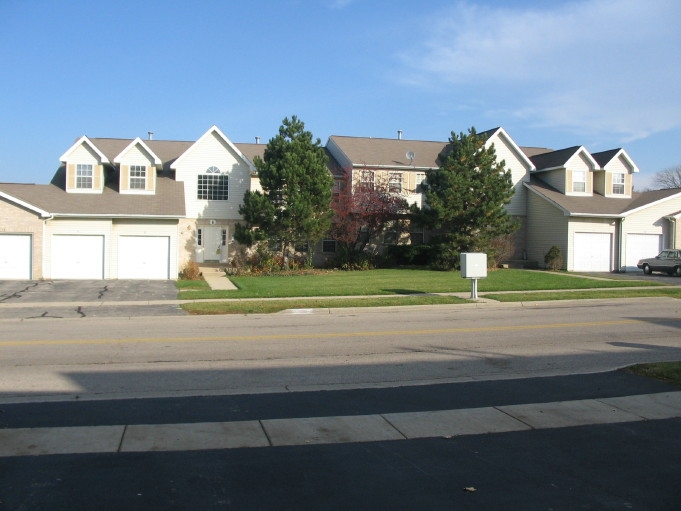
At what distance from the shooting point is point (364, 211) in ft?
114

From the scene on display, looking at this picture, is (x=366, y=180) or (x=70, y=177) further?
(x=366, y=180)

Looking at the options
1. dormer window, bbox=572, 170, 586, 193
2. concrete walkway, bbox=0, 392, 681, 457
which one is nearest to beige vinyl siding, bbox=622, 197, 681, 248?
dormer window, bbox=572, 170, 586, 193

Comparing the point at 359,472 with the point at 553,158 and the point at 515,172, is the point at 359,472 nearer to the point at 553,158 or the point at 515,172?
the point at 515,172

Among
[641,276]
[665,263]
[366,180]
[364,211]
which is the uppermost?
[366,180]

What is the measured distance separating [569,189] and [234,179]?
20.2 meters

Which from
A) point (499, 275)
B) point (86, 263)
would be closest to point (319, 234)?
point (499, 275)

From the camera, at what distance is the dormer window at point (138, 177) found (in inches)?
1299

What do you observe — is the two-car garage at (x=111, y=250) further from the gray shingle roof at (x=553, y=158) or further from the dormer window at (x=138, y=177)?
the gray shingle roof at (x=553, y=158)

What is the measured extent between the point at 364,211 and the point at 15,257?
17523mm

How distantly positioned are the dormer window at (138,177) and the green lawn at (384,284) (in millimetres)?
7457

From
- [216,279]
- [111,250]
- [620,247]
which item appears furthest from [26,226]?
[620,247]

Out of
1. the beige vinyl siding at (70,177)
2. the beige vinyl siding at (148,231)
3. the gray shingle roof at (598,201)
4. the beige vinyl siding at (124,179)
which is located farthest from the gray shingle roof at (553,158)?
the beige vinyl siding at (70,177)

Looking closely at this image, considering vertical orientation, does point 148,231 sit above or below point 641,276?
above

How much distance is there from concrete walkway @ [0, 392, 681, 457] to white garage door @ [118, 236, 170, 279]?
24.5 meters
